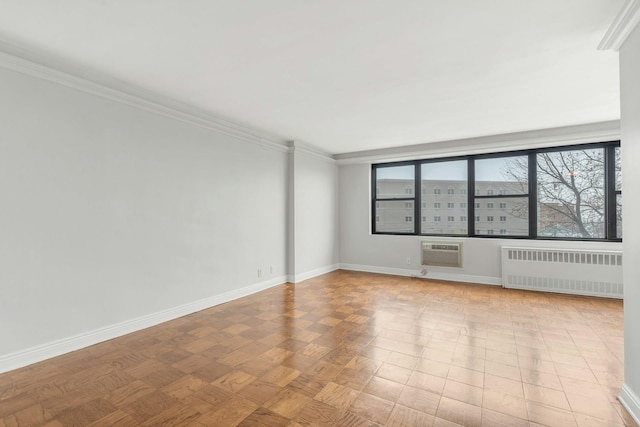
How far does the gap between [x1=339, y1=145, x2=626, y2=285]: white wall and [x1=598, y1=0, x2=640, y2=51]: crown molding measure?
353cm

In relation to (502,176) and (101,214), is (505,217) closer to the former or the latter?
(502,176)

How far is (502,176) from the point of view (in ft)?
17.2

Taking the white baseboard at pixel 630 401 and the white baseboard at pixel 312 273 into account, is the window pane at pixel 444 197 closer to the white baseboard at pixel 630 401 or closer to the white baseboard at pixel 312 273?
the white baseboard at pixel 312 273

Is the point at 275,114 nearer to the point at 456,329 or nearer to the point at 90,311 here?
the point at 90,311

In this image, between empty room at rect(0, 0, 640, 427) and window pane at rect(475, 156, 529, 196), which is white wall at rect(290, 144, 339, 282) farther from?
window pane at rect(475, 156, 529, 196)

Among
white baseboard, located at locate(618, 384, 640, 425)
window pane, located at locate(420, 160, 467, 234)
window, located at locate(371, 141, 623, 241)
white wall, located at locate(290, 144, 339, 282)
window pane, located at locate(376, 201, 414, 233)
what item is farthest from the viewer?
window pane, located at locate(376, 201, 414, 233)

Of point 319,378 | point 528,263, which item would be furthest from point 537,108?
point 319,378

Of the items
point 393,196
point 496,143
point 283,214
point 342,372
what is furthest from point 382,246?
point 342,372

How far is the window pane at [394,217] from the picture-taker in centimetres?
605

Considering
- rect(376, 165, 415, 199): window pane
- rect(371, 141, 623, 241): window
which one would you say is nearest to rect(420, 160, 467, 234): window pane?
rect(371, 141, 623, 241): window

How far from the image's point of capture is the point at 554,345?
2.80m

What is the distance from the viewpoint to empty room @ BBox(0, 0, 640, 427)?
193 cm

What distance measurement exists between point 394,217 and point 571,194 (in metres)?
2.79

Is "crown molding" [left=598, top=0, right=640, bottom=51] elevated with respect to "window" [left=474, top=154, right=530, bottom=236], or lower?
elevated
